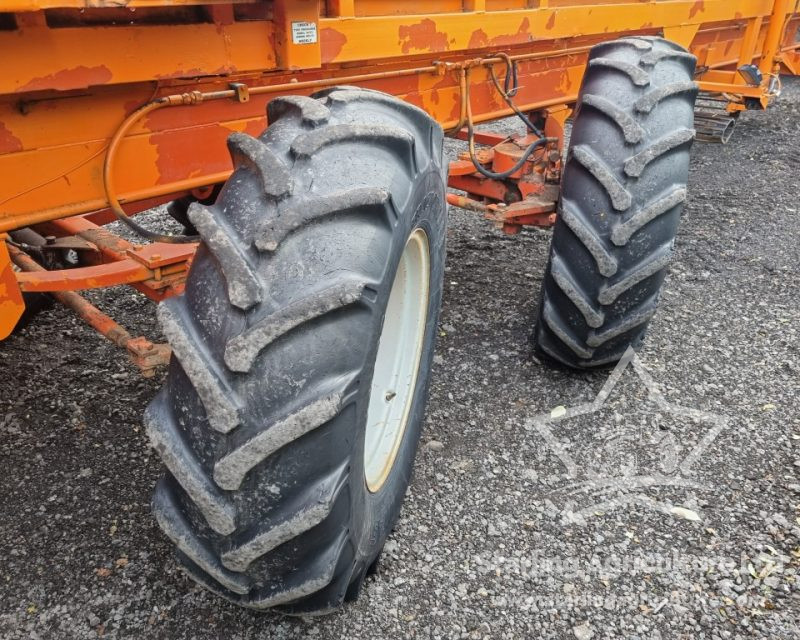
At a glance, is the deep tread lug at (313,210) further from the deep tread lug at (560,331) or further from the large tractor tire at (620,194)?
the deep tread lug at (560,331)

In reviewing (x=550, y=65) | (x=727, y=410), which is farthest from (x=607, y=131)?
(x=727, y=410)

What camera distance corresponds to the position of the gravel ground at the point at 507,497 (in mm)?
1971

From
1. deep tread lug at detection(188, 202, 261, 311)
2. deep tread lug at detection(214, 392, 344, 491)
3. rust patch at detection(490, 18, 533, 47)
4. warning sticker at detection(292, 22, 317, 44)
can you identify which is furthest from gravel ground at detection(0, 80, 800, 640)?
warning sticker at detection(292, 22, 317, 44)

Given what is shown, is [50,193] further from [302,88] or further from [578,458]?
[578,458]

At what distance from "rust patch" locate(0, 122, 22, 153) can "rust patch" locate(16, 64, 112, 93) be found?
0.13 m

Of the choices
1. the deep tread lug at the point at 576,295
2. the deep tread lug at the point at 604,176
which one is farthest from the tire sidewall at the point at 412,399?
the deep tread lug at the point at 604,176

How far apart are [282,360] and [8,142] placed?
0.79 metres

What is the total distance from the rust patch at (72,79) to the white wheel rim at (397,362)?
0.89 metres

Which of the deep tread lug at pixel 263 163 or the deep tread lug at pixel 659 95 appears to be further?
the deep tread lug at pixel 659 95

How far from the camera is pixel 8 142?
59.7 inches

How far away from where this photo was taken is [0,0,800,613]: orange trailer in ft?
4.50

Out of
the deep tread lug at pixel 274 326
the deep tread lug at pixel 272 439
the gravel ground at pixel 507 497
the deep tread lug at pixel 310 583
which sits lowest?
the gravel ground at pixel 507 497

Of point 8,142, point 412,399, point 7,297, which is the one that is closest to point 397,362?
point 412,399

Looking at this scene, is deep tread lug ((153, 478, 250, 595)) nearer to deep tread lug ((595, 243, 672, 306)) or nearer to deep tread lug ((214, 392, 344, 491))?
deep tread lug ((214, 392, 344, 491))
